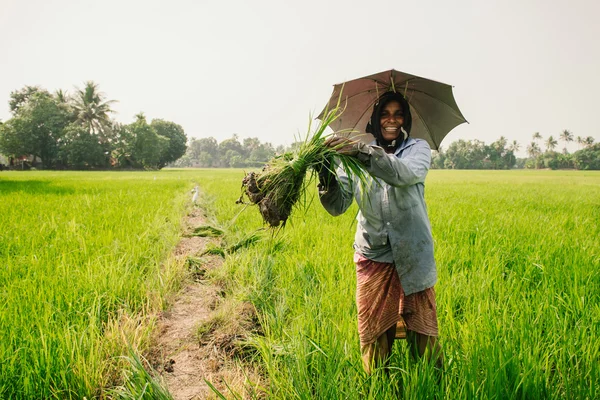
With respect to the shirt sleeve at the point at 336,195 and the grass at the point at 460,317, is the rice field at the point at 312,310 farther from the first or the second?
the shirt sleeve at the point at 336,195

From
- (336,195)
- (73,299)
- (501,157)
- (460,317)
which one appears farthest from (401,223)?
(501,157)

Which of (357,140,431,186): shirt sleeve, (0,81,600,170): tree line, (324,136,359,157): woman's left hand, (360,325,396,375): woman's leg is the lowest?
(360,325,396,375): woman's leg

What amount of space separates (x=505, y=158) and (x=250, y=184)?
3356 inches

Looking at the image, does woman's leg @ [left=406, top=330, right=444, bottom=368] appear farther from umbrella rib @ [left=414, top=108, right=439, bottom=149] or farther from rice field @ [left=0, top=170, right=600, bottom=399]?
umbrella rib @ [left=414, top=108, right=439, bottom=149]

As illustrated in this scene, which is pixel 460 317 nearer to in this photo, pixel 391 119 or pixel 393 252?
pixel 393 252

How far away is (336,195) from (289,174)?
28cm

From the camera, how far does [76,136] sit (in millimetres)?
36969

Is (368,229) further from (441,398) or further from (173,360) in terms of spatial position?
(173,360)

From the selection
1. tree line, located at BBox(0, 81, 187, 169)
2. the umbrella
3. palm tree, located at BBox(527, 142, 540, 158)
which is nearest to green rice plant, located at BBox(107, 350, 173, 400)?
the umbrella

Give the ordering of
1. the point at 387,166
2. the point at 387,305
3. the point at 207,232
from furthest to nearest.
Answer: the point at 207,232, the point at 387,305, the point at 387,166

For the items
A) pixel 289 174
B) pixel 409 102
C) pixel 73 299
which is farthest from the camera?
pixel 73 299

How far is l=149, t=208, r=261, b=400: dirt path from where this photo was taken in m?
1.68

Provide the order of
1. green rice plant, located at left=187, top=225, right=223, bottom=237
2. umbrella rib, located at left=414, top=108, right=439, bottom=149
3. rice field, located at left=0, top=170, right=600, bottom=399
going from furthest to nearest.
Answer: green rice plant, located at left=187, top=225, right=223, bottom=237 < umbrella rib, located at left=414, top=108, right=439, bottom=149 < rice field, located at left=0, top=170, right=600, bottom=399

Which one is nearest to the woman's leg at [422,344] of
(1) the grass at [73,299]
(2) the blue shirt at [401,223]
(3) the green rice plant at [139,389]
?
(2) the blue shirt at [401,223]
